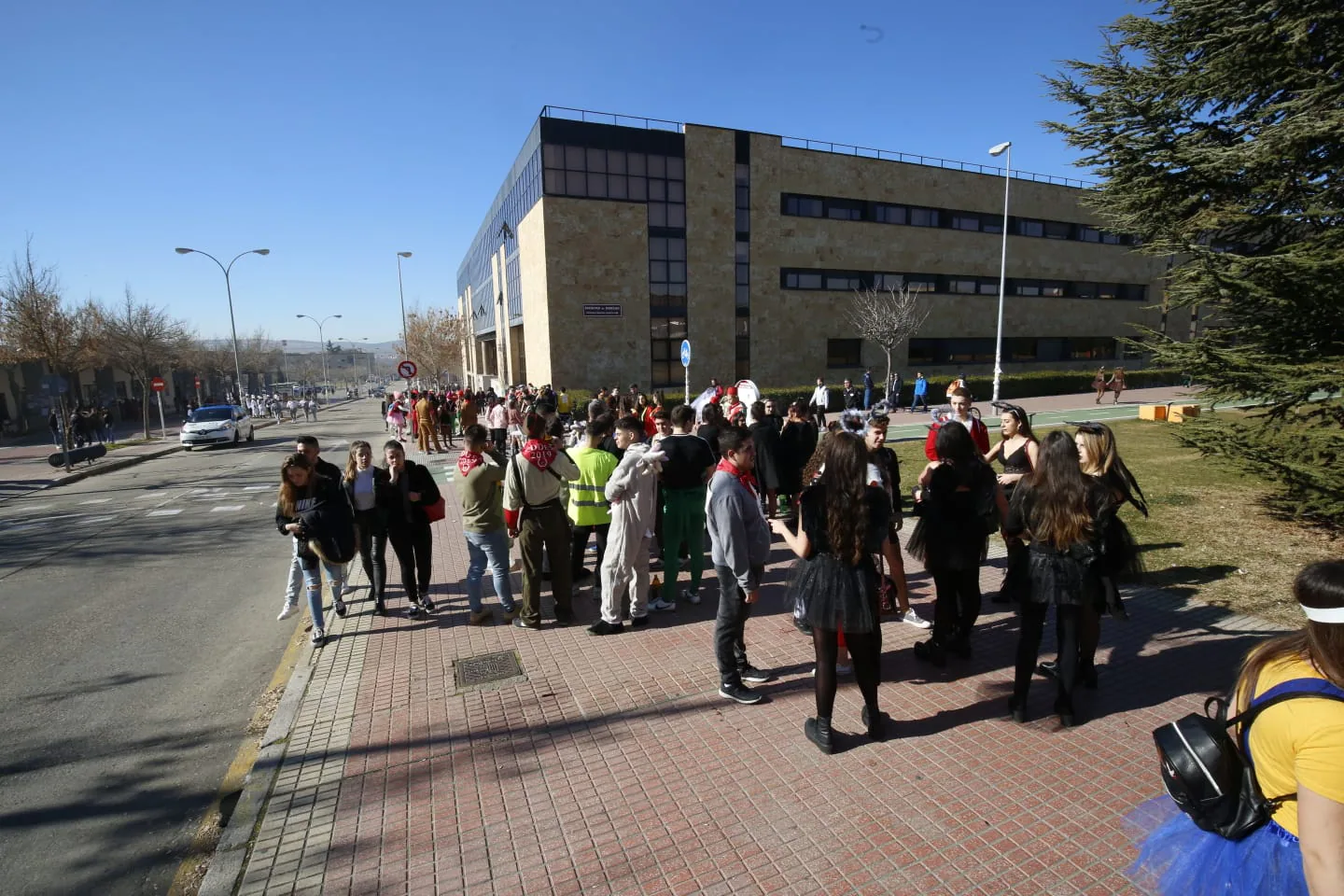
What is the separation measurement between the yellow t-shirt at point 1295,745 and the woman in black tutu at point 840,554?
1.95 metres

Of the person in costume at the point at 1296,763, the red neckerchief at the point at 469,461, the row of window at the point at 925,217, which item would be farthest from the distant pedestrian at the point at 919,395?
the person in costume at the point at 1296,763

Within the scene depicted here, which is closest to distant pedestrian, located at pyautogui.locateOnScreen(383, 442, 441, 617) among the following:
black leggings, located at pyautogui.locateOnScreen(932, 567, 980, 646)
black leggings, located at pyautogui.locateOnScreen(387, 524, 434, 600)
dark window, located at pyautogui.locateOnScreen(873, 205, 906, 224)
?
black leggings, located at pyautogui.locateOnScreen(387, 524, 434, 600)

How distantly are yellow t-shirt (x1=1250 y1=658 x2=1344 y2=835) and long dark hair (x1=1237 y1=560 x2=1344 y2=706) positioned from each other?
0.02 metres

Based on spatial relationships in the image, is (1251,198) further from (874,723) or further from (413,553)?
(413,553)

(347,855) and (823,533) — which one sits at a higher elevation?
(823,533)

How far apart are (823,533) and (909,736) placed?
150 centimetres

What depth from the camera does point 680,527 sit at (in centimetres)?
616

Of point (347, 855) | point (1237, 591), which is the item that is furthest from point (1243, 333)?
point (347, 855)

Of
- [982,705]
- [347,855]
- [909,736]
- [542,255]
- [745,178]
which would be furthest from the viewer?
[745,178]

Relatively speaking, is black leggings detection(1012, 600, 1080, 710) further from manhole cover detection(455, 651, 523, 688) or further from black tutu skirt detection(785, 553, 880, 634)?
manhole cover detection(455, 651, 523, 688)

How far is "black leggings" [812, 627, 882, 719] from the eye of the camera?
3.67 metres

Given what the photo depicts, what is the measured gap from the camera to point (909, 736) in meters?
3.99

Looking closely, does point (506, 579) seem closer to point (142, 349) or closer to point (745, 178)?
point (745, 178)

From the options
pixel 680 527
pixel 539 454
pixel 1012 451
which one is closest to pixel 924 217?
pixel 1012 451
